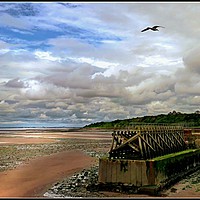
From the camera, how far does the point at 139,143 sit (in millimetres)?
24781

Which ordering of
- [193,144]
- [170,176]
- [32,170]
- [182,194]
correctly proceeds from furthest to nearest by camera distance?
1. [193,144]
2. [32,170]
3. [170,176]
4. [182,194]

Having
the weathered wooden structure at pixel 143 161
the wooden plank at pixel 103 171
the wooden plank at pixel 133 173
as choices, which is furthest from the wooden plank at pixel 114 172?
the wooden plank at pixel 133 173

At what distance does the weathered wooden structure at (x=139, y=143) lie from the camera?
25.2 meters

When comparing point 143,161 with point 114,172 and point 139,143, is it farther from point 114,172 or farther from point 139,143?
point 139,143

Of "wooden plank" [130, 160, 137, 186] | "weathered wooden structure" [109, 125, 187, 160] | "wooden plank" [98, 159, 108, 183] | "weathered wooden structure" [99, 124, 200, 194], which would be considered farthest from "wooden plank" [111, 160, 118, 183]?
"weathered wooden structure" [109, 125, 187, 160]

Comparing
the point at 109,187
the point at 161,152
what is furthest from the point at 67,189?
the point at 161,152

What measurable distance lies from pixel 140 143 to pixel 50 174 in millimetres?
9699

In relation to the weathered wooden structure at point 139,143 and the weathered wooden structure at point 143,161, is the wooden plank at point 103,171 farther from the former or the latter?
the weathered wooden structure at point 139,143

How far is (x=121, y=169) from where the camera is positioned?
2234 cm

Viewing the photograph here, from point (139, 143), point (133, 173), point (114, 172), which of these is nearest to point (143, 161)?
point (133, 173)

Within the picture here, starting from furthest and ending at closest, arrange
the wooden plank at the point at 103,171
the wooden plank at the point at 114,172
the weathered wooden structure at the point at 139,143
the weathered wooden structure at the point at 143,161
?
the weathered wooden structure at the point at 139,143
the wooden plank at the point at 103,171
the wooden plank at the point at 114,172
the weathered wooden structure at the point at 143,161

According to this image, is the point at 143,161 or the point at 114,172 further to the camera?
the point at 114,172

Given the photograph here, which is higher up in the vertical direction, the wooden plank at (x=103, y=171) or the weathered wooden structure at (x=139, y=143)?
the weathered wooden structure at (x=139, y=143)

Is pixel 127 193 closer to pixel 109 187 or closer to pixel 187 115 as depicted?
pixel 109 187
